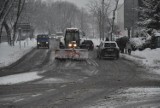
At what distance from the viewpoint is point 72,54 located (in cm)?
3306

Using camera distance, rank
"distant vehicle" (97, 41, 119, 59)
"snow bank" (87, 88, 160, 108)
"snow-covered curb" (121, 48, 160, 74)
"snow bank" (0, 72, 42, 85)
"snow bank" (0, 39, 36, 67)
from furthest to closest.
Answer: "distant vehicle" (97, 41, 119, 59)
"snow bank" (0, 39, 36, 67)
"snow-covered curb" (121, 48, 160, 74)
"snow bank" (0, 72, 42, 85)
"snow bank" (87, 88, 160, 108)

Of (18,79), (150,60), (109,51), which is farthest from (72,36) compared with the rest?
(18,79)

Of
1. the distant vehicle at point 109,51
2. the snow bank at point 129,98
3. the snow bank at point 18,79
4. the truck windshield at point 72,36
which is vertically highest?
the truck windshield at point 72,36

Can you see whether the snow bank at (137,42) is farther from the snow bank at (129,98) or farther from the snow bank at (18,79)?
the snow bank at (129,98)

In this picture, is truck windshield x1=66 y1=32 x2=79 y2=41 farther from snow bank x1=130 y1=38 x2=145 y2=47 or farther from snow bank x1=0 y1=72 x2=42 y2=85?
snow bank x1=0 y1=72 x2=42 y2=85

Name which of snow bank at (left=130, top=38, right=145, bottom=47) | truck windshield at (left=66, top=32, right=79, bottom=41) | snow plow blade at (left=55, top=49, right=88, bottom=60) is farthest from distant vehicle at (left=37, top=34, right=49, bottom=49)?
snow plow blade at (left=55, top=49, right=88, bottom=60)

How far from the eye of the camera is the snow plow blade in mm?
32938

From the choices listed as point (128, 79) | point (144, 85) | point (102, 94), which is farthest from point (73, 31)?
point (102, 94)

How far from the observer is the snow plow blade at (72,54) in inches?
1297

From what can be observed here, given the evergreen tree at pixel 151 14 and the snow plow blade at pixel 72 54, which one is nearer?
the snow plow blade at pixel 72 54

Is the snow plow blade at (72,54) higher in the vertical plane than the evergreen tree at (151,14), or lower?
lower

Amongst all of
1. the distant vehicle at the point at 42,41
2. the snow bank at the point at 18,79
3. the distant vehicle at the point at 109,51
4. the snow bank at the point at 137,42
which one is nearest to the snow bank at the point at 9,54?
the distant vehicle at the point at 109,51

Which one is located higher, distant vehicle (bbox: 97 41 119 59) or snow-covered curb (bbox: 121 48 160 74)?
distant vehicle (bbox: 97 41 119 59)

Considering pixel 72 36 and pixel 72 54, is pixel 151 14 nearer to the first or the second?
pixel 72 36
